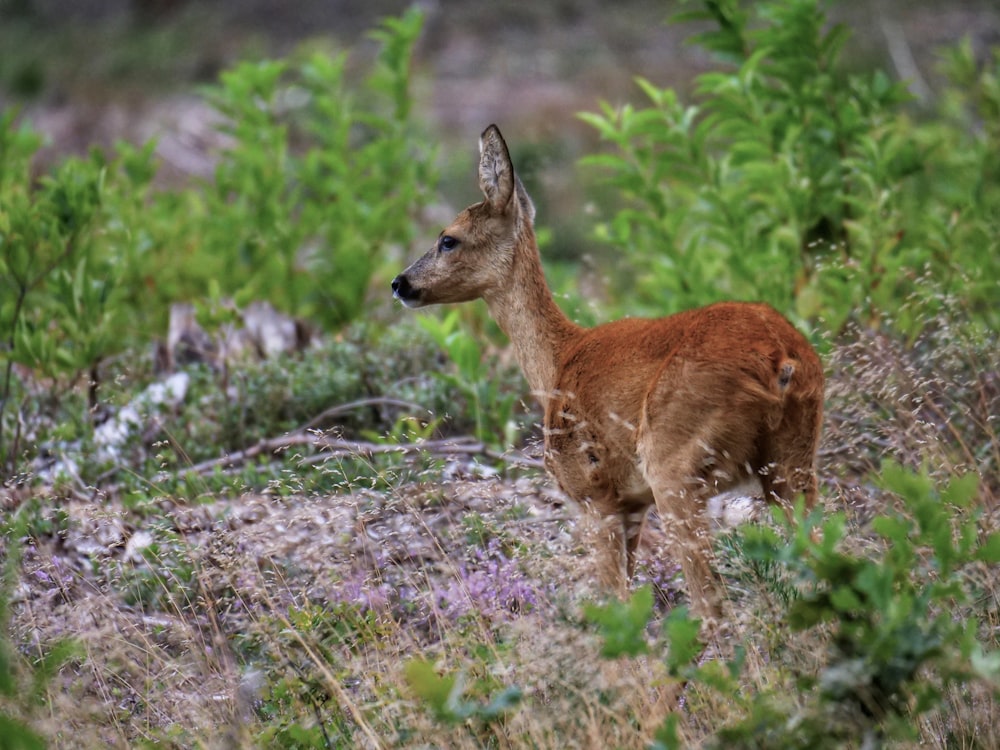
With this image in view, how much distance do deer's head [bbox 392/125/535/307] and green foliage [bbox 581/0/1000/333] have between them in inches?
57.7

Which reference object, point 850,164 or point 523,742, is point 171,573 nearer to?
point 523,742

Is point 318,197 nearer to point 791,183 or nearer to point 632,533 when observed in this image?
point 791,183

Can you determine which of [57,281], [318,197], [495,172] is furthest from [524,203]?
[318,197]

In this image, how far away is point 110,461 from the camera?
19.0 ft

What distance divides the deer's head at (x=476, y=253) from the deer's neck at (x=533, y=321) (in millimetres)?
52

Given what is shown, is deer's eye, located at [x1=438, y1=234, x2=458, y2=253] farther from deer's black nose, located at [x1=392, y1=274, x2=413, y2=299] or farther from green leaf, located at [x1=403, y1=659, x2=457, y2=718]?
green leaf, located at [x1=403, y1=659, x2=457, y2=718]

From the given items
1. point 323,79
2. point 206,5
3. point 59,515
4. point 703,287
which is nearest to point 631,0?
point 206,5

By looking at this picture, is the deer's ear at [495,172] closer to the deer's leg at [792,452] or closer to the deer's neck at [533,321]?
the deer's neck at [533,321]

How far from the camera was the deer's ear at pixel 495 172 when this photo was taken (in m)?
4.89

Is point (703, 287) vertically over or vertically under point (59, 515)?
under

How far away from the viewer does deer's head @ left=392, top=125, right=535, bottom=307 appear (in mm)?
5070

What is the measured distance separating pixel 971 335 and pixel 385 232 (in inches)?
160

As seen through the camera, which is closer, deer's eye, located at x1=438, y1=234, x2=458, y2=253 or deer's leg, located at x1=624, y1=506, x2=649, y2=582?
deer's leg, located at x1=624, y1=506, x2=649, y2=582

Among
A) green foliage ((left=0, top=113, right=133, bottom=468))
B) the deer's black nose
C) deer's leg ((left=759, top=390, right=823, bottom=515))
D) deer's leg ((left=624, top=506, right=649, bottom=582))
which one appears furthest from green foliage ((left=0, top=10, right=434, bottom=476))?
deer's leg ((left=759, top=390, right=823, bottom=515))
